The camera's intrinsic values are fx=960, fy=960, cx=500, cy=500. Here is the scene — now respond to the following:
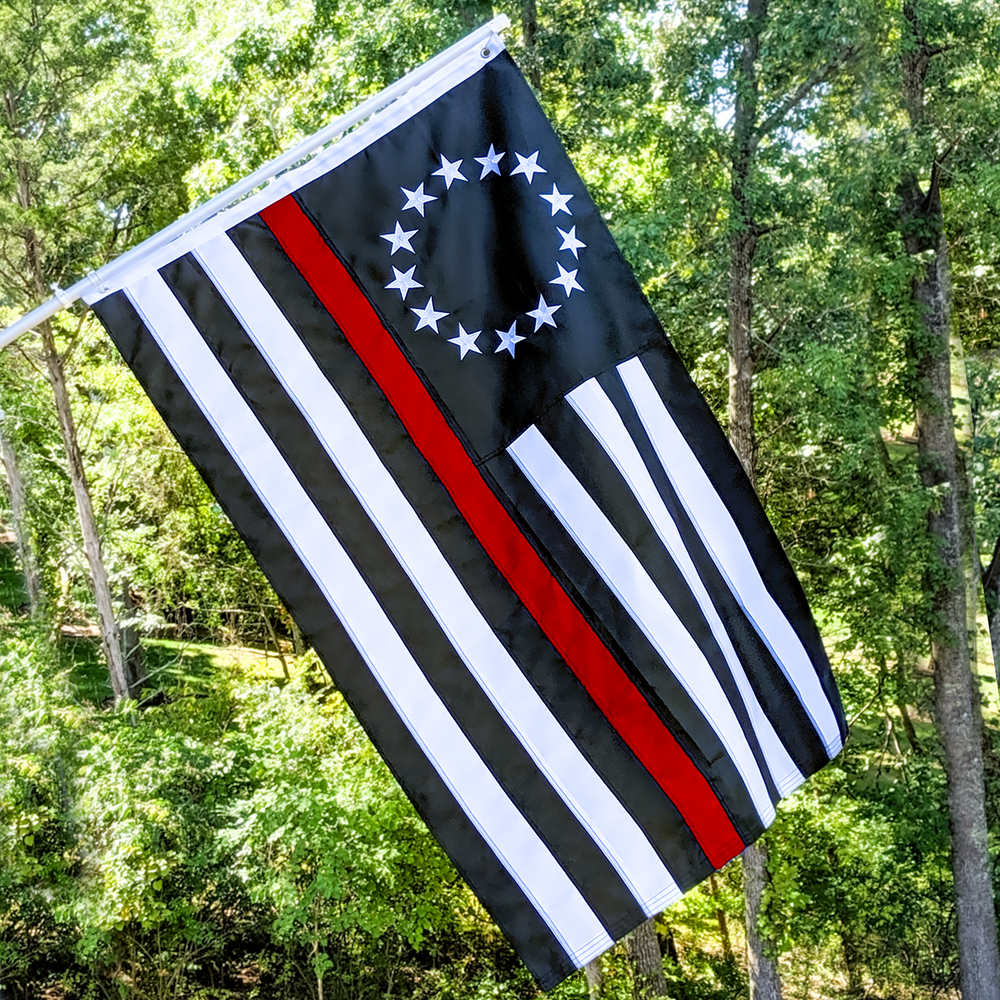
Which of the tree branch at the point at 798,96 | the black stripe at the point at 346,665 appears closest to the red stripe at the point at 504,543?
the black stripe at the point at 346,665

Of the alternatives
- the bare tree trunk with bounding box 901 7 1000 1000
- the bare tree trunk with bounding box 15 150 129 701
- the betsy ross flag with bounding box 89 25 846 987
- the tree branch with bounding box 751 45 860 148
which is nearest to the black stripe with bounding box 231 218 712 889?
the betsy ross flag with bounding box 89 25 846 987

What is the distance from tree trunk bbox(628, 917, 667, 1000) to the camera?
1057cm

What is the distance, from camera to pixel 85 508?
12438mm

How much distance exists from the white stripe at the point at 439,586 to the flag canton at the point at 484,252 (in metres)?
0.27

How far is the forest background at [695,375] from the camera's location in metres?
9.14

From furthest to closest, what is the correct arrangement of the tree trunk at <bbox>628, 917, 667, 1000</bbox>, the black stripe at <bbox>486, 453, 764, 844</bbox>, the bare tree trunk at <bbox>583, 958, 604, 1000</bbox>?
the tree trunk at <bbox>628, 917, 667, 1000</bbox> → the bare tree trunk at <bbox>583, 958, 604, 1000</bbox> → the black stripe at <bbox>486, 453, 764, 844</bbox>

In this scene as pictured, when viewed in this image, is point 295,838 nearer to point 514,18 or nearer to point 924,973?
point 514,18

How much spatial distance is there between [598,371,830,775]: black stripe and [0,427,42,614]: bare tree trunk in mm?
14733

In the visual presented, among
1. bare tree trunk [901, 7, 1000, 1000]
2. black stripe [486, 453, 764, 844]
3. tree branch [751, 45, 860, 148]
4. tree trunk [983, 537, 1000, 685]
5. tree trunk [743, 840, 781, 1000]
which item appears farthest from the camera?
tree trunk [983, 537, 1000, 685]

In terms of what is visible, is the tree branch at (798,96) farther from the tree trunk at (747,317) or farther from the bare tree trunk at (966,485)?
the bare tree trunk at (966,485)

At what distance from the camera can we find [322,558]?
2.82m

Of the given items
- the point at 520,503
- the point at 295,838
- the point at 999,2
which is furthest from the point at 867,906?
the point at 520,503

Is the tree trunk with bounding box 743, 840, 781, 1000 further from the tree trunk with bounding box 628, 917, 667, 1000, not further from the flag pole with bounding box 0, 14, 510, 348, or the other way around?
the flag pole with bounding box 0, 14, 510, 348

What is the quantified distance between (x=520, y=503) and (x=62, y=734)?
7.79 m
